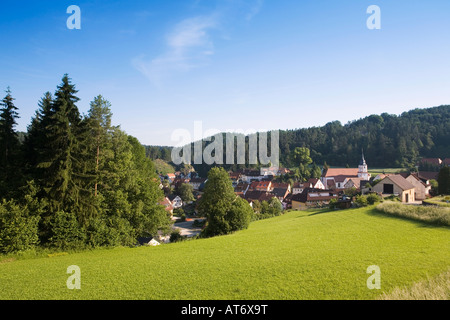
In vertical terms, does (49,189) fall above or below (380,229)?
above

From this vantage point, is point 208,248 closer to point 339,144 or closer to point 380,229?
point 380,229

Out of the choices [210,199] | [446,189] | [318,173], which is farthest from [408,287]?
[318,173]

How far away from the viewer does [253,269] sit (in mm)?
11867

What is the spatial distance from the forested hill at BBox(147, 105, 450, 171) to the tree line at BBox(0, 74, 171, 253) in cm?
11079

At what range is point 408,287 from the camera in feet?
29.2

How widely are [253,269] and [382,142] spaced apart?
132182 millimetres

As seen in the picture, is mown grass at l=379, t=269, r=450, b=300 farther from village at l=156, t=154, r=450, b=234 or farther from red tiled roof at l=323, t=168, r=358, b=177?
red tiled roof at l=323, t=168, r=358, b=177

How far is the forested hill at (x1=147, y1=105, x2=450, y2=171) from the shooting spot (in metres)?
116

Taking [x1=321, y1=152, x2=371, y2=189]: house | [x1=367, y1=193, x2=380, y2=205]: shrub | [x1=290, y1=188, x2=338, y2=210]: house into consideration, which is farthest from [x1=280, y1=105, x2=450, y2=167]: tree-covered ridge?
[x1=367, y1=193, x2=380, y2=205]: shrub

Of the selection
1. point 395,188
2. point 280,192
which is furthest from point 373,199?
point 280,192

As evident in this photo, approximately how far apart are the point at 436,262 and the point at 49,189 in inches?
843

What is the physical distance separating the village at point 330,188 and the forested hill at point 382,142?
57.9 ft

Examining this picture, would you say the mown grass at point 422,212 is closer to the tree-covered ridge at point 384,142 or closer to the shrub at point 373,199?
Answer: the shrub at point 373,199

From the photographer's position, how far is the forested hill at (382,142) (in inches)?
4587
